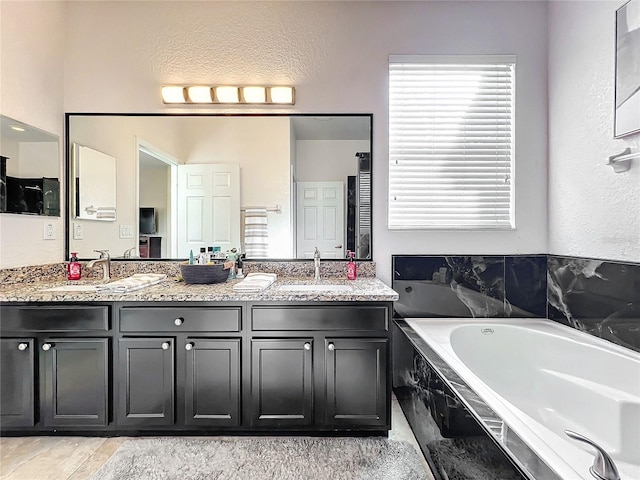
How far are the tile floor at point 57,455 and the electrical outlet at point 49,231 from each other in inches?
46.3

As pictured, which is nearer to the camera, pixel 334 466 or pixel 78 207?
pixel 334 466

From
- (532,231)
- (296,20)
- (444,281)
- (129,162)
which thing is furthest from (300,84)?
(532,231)

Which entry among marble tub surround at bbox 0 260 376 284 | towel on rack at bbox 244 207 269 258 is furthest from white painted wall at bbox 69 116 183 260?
towel on rack at bbox 244 207 269 258

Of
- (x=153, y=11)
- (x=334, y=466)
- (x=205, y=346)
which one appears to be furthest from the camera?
(x=153, y=11)

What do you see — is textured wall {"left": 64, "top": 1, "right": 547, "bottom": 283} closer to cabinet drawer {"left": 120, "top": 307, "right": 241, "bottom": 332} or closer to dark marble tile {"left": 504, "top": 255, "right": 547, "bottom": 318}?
dark marble tile {"left": 504, "top": 255, "right": 547, "bottom": 318}

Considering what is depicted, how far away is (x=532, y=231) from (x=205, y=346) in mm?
2272

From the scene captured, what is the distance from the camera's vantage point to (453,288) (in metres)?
2.34

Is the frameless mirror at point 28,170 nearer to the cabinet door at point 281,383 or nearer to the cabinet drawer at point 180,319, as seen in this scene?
the cabinet drawer at point 180,319

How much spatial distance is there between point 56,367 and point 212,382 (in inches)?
33.0

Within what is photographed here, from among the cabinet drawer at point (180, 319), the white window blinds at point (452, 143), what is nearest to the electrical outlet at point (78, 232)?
the cabinet drawer at point (180, 319)

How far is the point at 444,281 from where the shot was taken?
235 centimetres

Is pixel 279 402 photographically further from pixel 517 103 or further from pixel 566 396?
pixel 517 103

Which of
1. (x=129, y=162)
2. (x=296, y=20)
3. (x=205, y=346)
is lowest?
(x=205, y=346)

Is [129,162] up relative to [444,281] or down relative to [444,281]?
up
